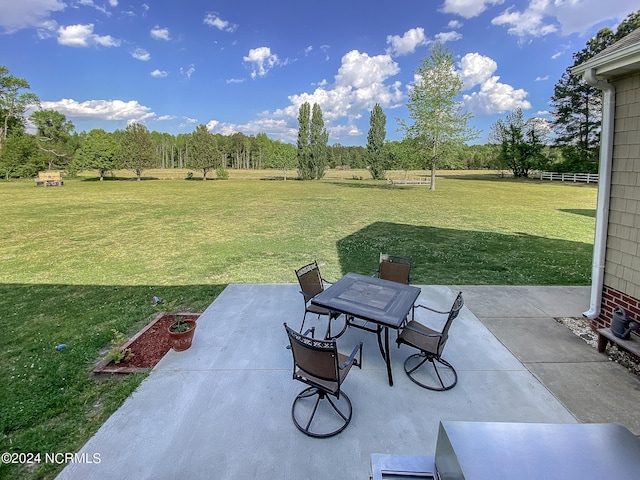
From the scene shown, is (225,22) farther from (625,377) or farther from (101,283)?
(625,377)

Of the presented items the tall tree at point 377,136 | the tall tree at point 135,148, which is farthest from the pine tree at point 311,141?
the tall tree at point 135,148

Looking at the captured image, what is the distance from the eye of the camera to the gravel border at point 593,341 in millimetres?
3146

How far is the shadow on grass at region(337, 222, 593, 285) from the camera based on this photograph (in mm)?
5938

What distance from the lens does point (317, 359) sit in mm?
2262

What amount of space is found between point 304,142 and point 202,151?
12.2m

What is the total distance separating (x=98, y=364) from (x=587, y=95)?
43.6 meters

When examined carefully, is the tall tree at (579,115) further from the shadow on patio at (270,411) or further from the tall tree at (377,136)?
the shadow on patio at (270,411)

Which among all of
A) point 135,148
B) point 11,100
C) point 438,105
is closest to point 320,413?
point 438,105

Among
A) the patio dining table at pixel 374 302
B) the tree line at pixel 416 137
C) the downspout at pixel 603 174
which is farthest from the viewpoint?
the tree line at pixel 416 137

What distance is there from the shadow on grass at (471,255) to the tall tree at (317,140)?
3104 cm

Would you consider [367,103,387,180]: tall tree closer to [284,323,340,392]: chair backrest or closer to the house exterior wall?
the house exterior wall

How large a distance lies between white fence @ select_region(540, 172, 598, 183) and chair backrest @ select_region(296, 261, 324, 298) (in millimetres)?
36896

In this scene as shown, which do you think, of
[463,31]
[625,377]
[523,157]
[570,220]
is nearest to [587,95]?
Result: [523,157]

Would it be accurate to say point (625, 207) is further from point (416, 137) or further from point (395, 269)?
point (416, 137)
